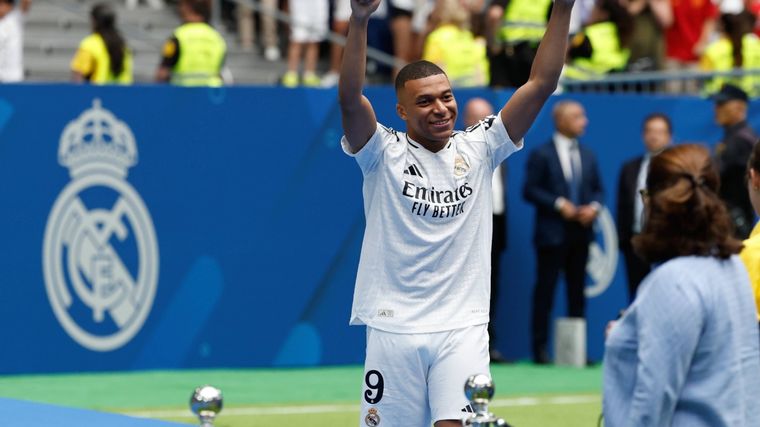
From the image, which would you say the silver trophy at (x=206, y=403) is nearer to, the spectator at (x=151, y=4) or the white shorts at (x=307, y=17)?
the white shorts at (x=307, y=17)

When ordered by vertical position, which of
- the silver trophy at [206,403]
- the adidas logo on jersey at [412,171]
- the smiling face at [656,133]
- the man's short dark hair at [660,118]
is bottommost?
the silver trophy at [206,403]

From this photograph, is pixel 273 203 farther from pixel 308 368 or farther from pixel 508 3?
pixel 508 3

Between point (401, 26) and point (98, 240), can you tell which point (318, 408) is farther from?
point (401, 26)

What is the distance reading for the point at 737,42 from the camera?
17469 mm

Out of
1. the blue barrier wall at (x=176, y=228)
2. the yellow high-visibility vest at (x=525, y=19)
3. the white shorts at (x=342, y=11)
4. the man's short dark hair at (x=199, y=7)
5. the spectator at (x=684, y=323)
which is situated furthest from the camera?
the white shorts at (x=342, y=11)

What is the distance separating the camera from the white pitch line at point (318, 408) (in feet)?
36.2

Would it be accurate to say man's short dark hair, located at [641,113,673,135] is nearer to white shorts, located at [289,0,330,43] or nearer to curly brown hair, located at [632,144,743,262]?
white shorts, located at [289,0,330,43]

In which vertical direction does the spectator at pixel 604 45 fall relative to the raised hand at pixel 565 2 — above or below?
above

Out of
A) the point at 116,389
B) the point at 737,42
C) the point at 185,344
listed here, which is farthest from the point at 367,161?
the point at 737,42

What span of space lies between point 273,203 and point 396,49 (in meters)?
5.54

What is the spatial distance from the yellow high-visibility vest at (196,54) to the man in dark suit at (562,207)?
10.2 ft

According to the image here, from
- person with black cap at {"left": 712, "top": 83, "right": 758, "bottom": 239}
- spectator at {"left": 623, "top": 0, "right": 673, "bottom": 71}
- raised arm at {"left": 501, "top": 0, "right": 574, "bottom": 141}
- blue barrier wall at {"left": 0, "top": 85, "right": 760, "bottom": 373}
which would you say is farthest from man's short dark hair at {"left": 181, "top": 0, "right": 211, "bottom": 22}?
raised arm at {"left": 501, "top": 0, "right": 574, "bottom": 141}

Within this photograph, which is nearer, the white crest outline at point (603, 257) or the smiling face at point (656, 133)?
the smiling face at point (656, 133)

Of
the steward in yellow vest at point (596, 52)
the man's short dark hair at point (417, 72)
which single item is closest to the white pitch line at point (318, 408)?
the man's short dark hair at point (417, 72)
